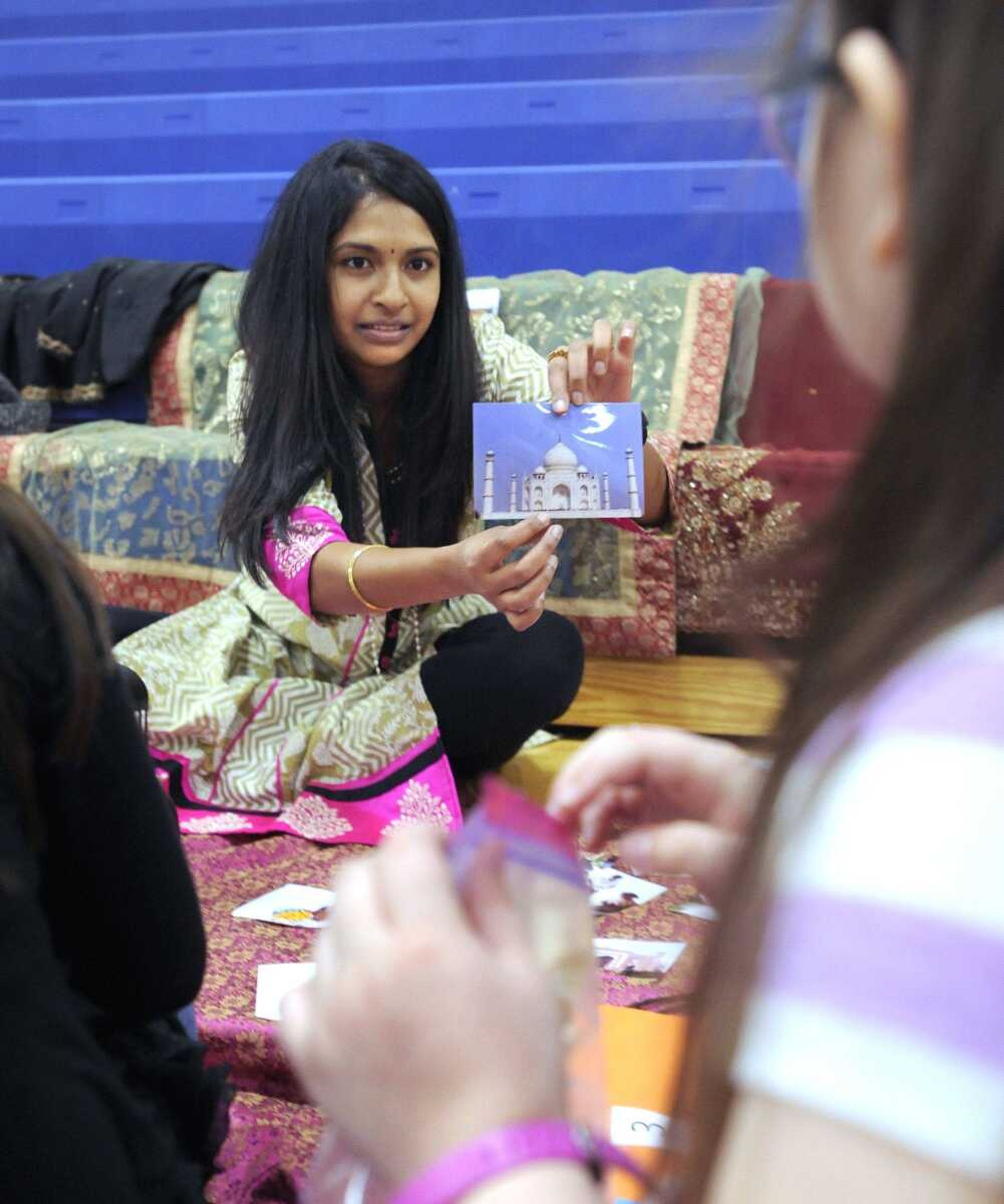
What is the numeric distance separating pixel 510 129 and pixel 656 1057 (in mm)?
3239

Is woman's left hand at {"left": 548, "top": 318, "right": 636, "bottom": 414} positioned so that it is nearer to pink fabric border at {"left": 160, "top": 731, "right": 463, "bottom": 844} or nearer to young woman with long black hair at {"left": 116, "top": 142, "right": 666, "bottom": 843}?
young woman with long black hair at {"left": 116, "top": 142, "right": 666, "bottom": 843}

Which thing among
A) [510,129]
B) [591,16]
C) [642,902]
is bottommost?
[642,902]

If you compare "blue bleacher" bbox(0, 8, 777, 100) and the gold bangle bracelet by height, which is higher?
"blue bleacher" bbox(0, 8, 777, 100)

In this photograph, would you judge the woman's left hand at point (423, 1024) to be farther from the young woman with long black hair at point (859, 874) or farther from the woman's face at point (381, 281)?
the woman's face at point (381, 281)

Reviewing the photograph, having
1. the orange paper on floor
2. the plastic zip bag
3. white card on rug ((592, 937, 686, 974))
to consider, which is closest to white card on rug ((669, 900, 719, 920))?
white card on rug ((592, 937, 686, 974))

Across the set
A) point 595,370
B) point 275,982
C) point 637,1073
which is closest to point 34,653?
point 637,1073

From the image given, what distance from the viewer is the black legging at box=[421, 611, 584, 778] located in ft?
6.95

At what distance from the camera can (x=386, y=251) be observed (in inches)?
82.7

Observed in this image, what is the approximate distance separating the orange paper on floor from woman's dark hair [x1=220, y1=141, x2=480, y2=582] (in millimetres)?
1074

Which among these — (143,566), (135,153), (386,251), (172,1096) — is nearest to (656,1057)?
(172,1096)

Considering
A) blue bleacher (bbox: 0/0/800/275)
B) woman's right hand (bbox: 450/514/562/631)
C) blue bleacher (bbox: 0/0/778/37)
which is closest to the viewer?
woman's right hand (bbox: 450/514/562/631)

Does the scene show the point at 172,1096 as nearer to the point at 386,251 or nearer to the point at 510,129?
the point at 386,251

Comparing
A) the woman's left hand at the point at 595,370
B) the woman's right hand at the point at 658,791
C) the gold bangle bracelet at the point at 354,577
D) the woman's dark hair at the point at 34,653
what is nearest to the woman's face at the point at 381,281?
the woman's left hand at the point at 595,370

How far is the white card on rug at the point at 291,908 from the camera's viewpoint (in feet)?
→ 5.46
